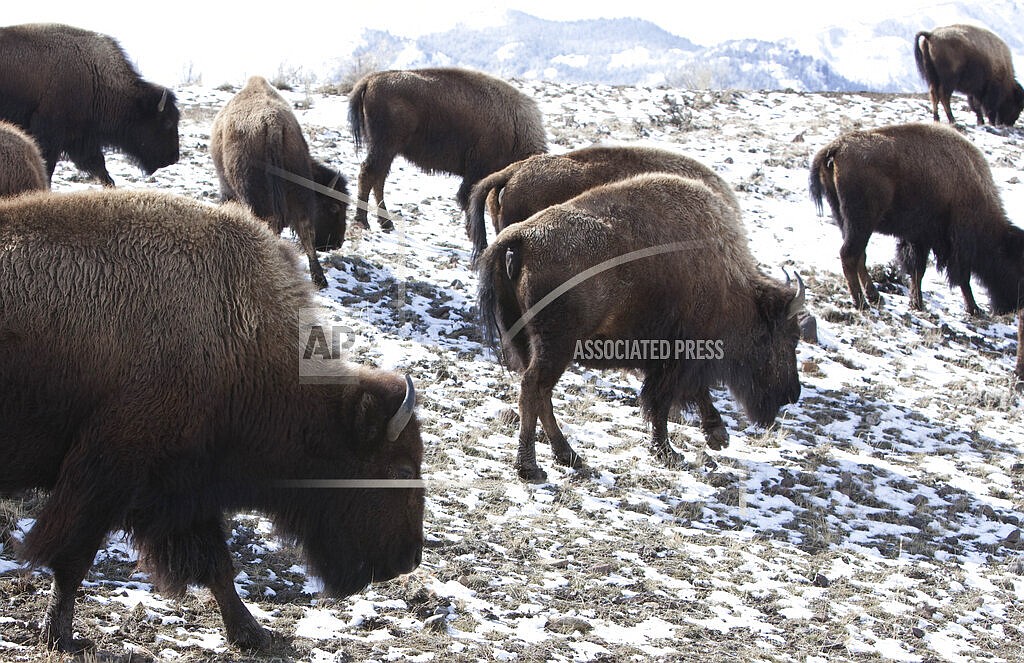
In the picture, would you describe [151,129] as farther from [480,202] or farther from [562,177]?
[562,177]

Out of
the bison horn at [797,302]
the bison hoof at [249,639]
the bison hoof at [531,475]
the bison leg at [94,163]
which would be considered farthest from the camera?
the bison leg at [94,163]

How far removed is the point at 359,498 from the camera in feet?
12.5

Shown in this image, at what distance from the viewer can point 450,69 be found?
11086mm

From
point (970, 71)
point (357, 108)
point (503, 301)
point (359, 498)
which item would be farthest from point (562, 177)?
point (970, 71)

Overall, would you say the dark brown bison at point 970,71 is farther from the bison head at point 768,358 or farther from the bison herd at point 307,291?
the bison head at point 768,358

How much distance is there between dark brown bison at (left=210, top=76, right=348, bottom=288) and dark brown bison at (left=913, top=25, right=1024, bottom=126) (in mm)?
10756

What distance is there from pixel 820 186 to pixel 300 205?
214 inches

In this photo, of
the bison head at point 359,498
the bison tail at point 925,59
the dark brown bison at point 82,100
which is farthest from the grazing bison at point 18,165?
the bison tail at point 925,59

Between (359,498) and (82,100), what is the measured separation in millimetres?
7065

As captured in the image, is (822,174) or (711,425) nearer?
(711,425)

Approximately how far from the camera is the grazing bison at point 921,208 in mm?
10109

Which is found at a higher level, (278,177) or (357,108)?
(357,108)

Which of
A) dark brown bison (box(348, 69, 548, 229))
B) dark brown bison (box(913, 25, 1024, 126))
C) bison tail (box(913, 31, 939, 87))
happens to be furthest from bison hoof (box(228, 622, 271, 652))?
bison tail (box(913, 31, 939, 87))

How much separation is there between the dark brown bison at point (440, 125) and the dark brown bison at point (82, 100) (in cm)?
196
